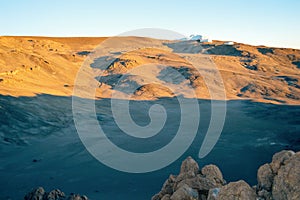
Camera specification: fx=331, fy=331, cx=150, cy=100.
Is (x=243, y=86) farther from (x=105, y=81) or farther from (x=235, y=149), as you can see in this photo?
(x=235, y=149)

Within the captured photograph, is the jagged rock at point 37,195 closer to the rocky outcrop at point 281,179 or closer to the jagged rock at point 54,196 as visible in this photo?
the jagged rock at point 54,196

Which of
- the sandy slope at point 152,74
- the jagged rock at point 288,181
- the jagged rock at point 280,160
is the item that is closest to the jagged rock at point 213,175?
the jagged rock at point 280,160

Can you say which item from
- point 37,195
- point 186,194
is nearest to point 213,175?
point 186,194

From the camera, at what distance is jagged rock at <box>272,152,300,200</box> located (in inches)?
275

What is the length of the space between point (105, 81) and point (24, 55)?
47.5 ft

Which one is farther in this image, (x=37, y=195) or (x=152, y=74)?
(x=152, y=74)

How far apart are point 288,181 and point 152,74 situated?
5616cm

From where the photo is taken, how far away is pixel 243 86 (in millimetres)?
58625

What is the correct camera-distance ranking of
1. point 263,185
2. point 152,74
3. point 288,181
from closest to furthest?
point 288,181 → point 263,185 → point 152,74

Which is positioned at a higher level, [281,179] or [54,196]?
[281,179]

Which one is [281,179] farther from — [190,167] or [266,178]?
[190,167]

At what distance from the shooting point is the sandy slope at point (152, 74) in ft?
153

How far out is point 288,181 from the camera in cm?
723

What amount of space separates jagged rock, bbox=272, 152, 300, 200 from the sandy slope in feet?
105
